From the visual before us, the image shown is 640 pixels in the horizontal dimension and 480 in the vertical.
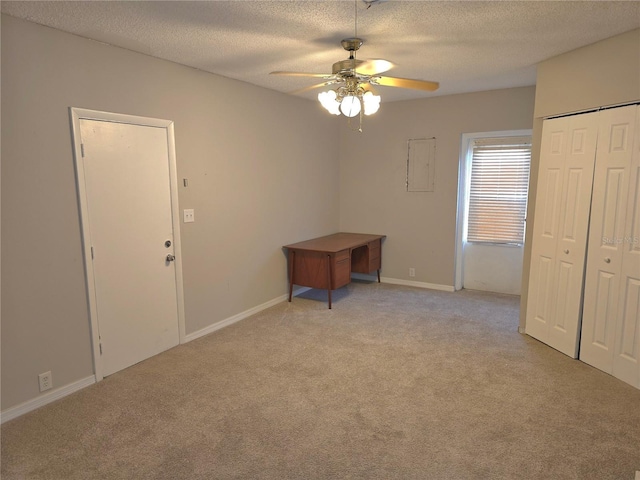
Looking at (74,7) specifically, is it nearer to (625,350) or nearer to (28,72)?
(28,72)

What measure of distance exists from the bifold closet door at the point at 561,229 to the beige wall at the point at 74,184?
9.00 feet

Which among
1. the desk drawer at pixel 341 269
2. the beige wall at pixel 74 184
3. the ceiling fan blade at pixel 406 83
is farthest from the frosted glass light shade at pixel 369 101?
the desk drawer at pixel 341 269

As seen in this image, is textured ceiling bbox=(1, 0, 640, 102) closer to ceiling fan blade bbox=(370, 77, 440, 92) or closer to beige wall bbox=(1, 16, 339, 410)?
beige wall bbox=(1, 16, 339, 410)

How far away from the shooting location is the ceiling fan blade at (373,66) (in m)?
2.40

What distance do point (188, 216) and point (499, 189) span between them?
3.79 m

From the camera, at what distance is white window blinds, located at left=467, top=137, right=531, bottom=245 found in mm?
4922

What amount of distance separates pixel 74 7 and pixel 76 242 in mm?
1493

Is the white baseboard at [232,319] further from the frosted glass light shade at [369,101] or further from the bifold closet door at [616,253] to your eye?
the bifold closet door at [616,253]

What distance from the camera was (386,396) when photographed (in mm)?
2820

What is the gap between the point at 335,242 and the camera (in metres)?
5.11

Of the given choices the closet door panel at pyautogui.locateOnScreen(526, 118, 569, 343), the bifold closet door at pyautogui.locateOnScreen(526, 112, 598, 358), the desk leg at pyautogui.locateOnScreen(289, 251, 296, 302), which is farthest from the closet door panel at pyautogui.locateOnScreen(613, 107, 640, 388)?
the desk leg at pyautogui.locateOnScreen(289, 251, 296, 302)

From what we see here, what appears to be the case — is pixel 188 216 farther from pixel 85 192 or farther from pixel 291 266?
pixel 291 266

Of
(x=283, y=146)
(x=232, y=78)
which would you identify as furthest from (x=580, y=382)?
(x=232, y=78)

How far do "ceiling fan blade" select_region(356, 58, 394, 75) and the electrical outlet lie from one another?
2.91 m
